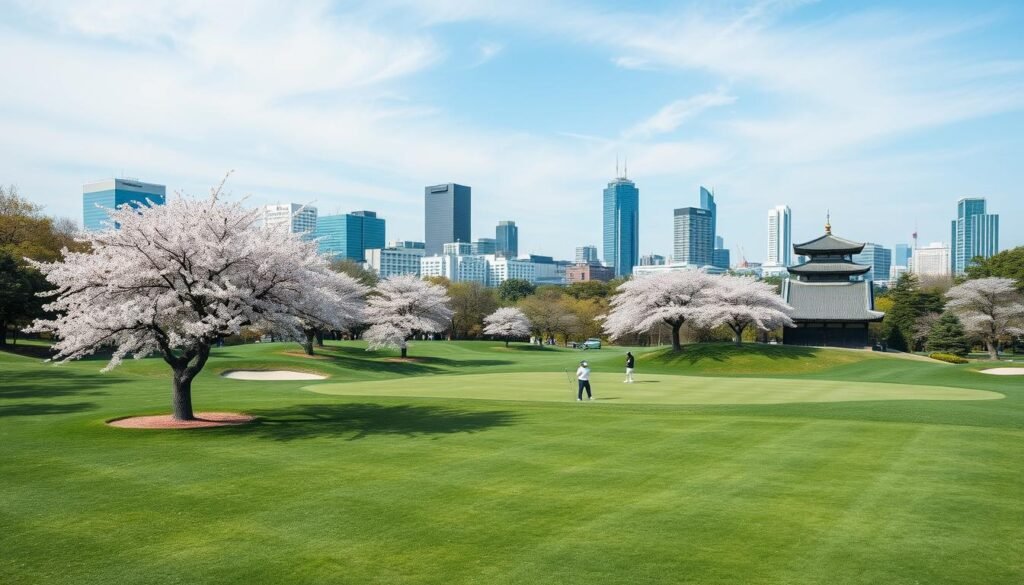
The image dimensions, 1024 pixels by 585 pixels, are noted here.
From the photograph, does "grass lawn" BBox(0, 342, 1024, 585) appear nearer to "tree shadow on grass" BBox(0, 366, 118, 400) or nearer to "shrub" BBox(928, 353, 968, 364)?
"tree shadow on grass" BBox(0, 366, 118, 400)

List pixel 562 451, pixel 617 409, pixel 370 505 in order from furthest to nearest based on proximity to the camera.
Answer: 1. pixel 617 409
2. pixel 562 451
3. pixel 370 505

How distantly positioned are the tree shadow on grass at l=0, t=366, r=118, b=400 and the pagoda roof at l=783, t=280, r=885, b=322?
201 ft

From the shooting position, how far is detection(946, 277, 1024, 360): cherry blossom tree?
7775cm

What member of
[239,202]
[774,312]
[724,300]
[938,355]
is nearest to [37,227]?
[239,202]

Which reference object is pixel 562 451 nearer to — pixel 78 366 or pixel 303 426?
pixel 303 426

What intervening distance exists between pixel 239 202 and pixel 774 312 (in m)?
54.1

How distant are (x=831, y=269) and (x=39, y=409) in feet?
236

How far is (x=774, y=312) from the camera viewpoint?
6644 cm

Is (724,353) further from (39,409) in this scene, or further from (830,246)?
(39,409)

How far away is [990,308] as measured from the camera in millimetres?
79625

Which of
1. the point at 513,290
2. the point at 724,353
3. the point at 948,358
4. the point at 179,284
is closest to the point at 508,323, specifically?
the point at 724,353

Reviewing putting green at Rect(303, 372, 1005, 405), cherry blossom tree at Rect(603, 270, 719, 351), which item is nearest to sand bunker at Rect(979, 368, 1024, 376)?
putting green at Rect(303, 372, 1005, 405)

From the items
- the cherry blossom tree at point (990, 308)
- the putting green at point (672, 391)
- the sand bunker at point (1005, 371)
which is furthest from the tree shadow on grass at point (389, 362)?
the cherry blossom tree at point (990, 308)

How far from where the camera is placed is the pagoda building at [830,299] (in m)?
72.1
